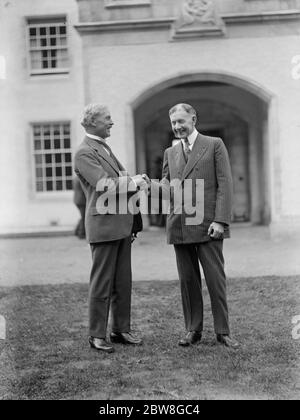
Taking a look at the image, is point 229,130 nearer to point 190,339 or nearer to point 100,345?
point 190,339

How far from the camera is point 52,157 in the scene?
16.0m

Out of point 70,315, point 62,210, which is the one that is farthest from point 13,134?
point 70,315

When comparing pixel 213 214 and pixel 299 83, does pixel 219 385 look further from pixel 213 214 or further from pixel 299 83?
pixel 299 83

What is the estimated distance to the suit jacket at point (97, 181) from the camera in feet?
15.0

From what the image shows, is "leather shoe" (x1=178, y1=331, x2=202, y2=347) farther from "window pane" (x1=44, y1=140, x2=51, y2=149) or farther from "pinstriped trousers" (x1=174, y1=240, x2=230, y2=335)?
"window pane" (x1=44, y1=140, x2=51, y2=149)

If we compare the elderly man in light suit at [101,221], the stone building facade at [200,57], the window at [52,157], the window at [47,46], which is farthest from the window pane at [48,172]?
the elderly man in light suit at [101,221]

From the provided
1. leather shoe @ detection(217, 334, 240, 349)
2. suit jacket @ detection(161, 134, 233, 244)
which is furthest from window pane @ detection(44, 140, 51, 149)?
leather shoe @ detection(217, 334, 240, 349)

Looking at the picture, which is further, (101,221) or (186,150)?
(186,150)

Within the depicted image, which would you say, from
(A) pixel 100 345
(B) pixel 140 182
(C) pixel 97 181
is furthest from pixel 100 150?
(A) pixel 100 345

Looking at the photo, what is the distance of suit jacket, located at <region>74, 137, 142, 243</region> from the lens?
4582mm

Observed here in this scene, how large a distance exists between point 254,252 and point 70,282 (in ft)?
11.8

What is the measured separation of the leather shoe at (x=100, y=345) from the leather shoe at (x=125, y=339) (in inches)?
7.7

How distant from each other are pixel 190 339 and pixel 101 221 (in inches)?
46.5

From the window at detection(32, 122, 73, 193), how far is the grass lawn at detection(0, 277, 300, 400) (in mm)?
9405
